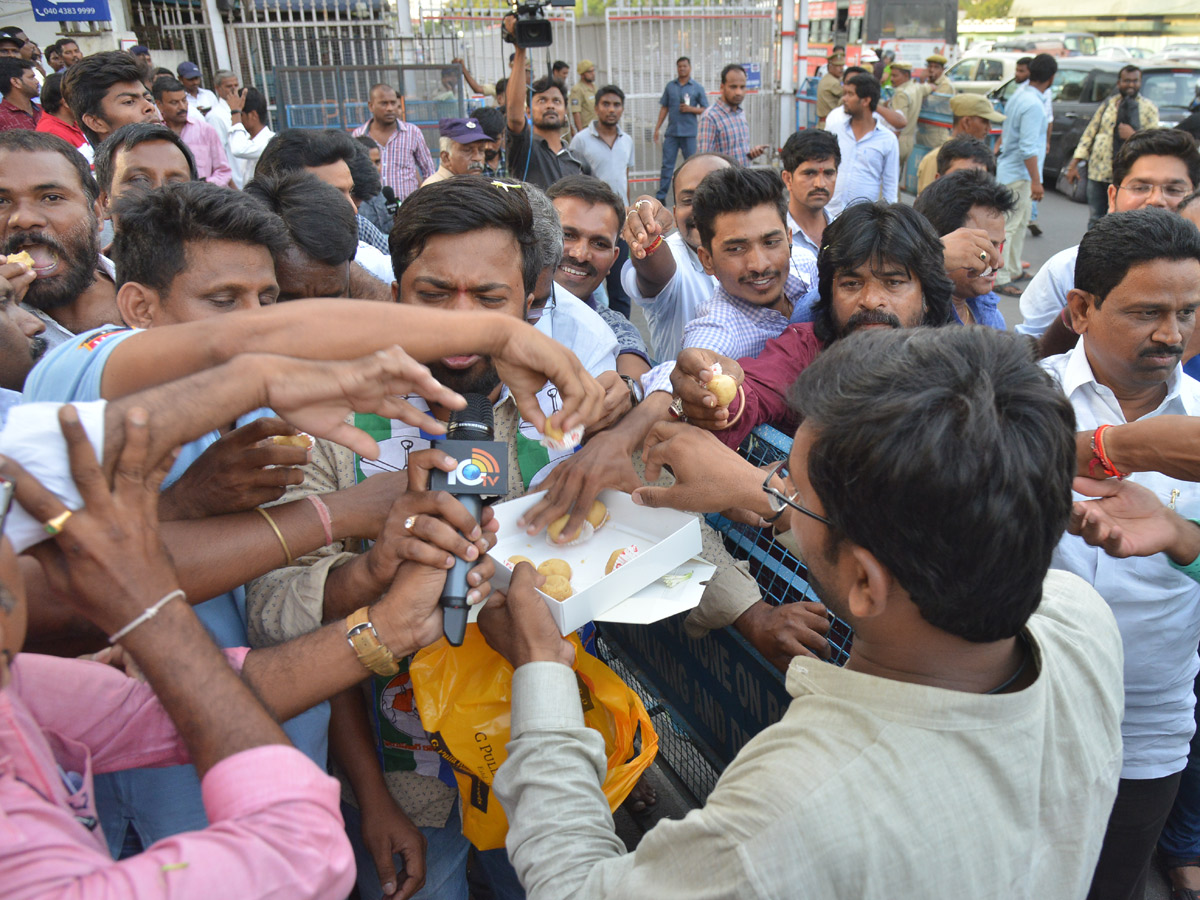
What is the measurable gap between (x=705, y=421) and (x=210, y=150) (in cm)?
614

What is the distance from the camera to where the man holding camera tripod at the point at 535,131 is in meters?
6.41

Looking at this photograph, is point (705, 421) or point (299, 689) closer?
point (299, 689)

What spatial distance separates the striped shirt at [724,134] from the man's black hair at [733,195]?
22.9 feet

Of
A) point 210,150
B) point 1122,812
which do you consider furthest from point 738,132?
point 1122,812

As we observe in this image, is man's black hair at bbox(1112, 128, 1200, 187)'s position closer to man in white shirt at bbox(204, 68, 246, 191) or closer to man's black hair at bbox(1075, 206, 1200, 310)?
man's black hair at bbox(1075, 206, 1200, 310)

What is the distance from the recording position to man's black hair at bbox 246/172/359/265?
9.32ft

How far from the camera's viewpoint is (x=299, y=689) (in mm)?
1540

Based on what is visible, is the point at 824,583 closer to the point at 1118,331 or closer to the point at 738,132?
the point at 1118,331

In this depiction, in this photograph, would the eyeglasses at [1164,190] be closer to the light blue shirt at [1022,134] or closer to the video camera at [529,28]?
the video camera at [529,28]

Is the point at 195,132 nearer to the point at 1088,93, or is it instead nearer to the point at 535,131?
the point at 535,131

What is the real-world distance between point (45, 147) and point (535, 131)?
17.3ft

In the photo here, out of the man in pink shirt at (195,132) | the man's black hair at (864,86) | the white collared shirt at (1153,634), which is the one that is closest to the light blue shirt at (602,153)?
the man's black hair at (864,86)

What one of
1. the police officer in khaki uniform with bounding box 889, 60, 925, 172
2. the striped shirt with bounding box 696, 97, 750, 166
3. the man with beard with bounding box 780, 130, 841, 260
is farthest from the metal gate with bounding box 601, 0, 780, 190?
the man with beard with bounding box 780, 130, 841, 260

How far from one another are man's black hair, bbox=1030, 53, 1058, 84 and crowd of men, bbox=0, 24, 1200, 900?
7351 millimetres
